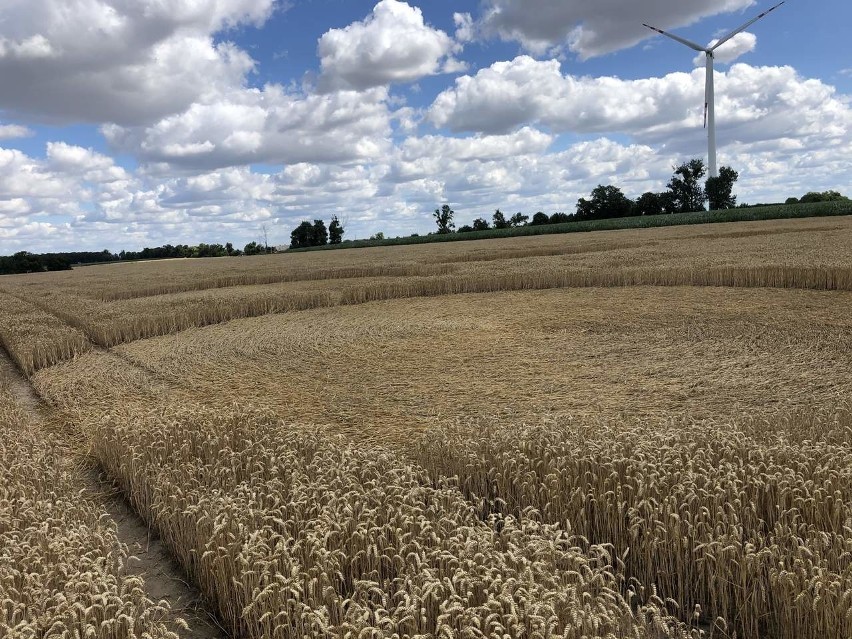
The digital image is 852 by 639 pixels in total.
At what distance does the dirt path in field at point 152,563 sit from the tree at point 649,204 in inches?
3758

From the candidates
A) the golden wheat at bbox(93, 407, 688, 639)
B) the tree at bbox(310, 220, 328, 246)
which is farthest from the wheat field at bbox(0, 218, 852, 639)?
the tree at bbox(310, 220, 328, 246)

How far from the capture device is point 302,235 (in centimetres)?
11212

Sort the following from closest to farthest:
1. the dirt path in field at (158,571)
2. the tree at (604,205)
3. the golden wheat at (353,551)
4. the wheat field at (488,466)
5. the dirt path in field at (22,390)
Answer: the golden wheat at (353,551)
the wheat field at (488,466)
the dirt path in field at (158,571)
the dirt path in field at (22,390)
the tree at (604,205)

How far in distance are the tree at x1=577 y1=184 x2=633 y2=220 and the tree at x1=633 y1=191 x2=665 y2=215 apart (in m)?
2.18

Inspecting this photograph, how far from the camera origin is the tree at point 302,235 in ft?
366

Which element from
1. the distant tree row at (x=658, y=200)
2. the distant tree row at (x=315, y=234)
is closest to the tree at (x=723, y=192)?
the distant tree row at (x=658, y=200)

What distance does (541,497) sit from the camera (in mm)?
5621

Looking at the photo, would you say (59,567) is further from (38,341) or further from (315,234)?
(315,234)

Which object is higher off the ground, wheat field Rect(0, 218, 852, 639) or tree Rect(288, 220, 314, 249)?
tree Rect(288, 220, 314, 249)

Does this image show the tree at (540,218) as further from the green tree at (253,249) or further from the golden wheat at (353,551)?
the golden wheat at (353,551)

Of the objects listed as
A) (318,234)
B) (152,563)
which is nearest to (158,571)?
(152,563)

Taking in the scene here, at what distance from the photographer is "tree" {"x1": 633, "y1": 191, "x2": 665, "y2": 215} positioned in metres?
94.3

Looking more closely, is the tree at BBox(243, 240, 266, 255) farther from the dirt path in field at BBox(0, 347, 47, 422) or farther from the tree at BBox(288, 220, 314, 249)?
the dirt path in field at BBox(0, 347, 47, 422)

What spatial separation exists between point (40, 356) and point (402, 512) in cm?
1236
